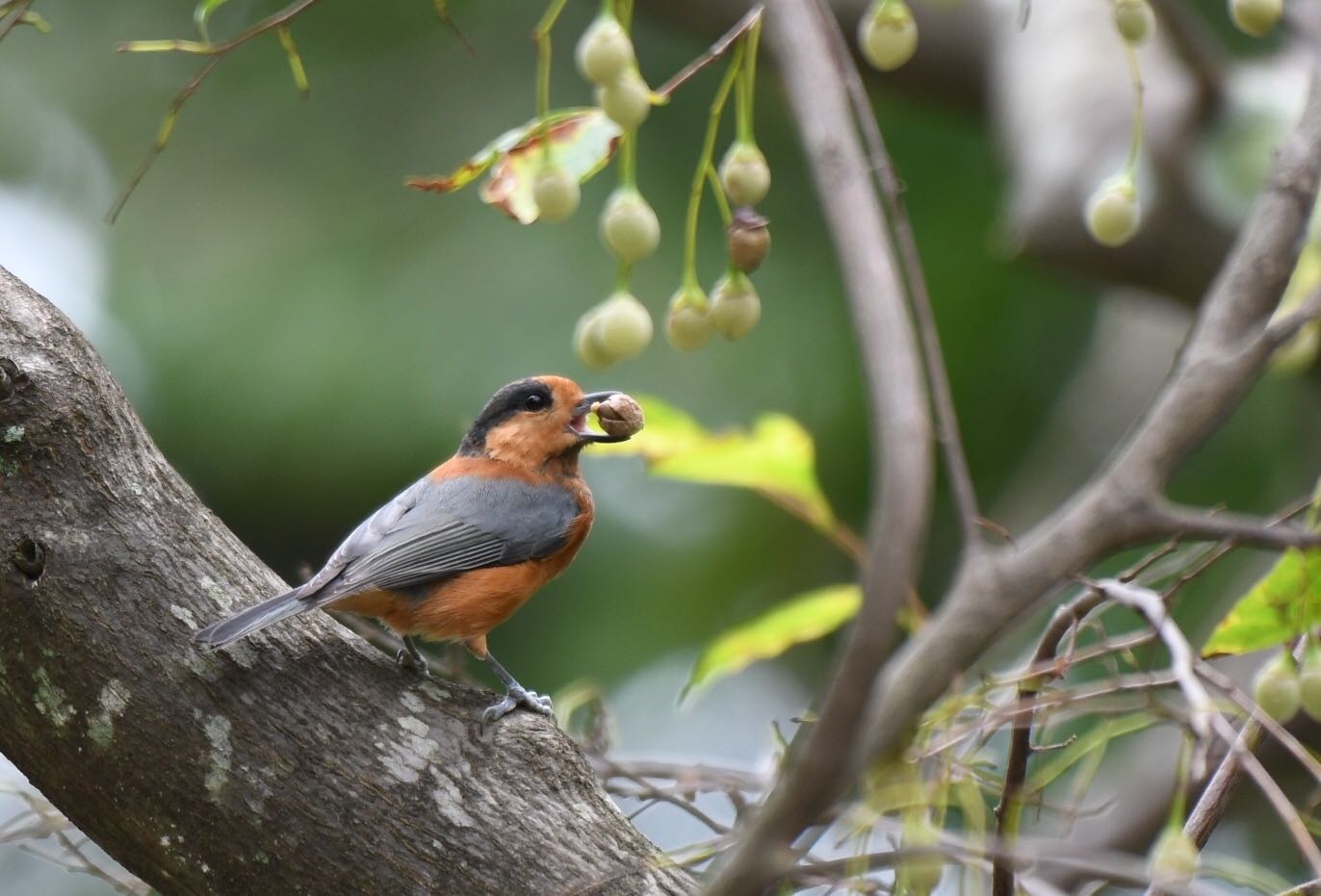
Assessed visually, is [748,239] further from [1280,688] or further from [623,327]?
[1280,688]

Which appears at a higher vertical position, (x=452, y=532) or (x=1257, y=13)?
(x=1257, y=13)

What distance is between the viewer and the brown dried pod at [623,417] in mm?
3307

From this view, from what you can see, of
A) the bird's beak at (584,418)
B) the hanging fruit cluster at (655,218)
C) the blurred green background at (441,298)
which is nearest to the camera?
the hanging fruit cluster at (655,218)

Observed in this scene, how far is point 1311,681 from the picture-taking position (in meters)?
1.75

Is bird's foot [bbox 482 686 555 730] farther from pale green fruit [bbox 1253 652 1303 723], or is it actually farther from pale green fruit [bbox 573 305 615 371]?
pale green fruit [bbox 1253 652 1303 723]

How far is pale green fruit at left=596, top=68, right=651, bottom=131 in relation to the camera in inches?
67.3

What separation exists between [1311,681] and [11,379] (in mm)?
1766

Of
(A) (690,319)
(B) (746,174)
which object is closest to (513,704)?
(A) (690,319)

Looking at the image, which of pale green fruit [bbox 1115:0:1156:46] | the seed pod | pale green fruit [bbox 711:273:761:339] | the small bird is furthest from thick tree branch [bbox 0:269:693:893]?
pale green fruit [bbox 1115:0:1156:46]

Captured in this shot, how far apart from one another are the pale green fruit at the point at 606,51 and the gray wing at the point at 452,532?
1.46 m

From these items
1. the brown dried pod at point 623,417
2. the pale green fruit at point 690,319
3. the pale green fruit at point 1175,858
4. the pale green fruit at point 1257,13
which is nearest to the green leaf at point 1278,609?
the pale green fruit at point 1175,858

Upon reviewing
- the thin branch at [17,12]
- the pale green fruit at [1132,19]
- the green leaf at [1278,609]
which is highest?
the thin branch at [17,12]

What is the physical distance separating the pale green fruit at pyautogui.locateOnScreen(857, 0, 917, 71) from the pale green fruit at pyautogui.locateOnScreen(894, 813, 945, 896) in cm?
91

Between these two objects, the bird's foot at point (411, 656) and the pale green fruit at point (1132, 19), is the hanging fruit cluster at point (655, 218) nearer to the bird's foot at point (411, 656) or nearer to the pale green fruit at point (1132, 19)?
the pale green fruit at point (1132, 19)
